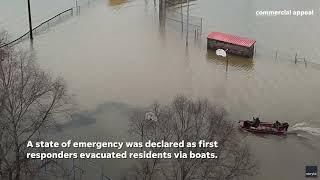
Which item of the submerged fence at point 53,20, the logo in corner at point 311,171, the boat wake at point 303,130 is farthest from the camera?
the submerged fence at point 53,20

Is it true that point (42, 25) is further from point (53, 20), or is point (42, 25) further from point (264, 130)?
point (264, 130)

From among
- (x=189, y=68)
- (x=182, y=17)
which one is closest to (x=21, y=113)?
(x=189, y=68)

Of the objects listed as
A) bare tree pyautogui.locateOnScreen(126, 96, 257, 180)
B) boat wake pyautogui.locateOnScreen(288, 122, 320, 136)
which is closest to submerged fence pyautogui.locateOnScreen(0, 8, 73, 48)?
bare tree pyautogui.locateOnScreen(126, 96, 257, 180)

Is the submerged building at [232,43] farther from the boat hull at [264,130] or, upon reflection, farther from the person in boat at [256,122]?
the boat hull at [264,130]

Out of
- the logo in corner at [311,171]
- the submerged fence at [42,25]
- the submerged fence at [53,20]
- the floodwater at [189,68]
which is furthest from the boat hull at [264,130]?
the submerged fence at [53,20]

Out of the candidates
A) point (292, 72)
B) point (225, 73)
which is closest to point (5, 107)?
point (225, 73)

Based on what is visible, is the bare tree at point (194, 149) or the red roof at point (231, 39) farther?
the red roof at point (231, 39)
